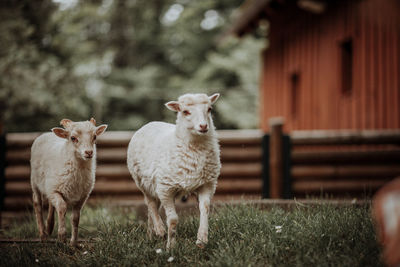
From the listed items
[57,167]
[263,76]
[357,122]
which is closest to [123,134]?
[57,167]

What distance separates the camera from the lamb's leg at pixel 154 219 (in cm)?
435

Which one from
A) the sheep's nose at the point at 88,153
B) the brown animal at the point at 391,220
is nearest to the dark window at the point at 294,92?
the sheep's nose at the point at 88,153

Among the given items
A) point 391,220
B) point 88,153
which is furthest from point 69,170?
point 391,220

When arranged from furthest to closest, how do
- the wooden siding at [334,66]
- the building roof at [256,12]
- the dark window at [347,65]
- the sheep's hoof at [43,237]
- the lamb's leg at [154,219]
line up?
the building roof at [256,12]
the dark window at [347,65]
the wooden siding at [334,66]
the sheep's hoof at [43,237]
the lamb's leg at [154,219]

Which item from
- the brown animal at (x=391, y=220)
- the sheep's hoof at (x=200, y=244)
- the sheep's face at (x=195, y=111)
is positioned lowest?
the sheep's hoof at (x=200, y=244)

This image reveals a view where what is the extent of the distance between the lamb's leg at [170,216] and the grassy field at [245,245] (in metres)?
0.08

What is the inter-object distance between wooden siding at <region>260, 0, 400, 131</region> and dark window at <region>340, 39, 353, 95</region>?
0.49ft

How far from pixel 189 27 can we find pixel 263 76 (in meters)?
14.6

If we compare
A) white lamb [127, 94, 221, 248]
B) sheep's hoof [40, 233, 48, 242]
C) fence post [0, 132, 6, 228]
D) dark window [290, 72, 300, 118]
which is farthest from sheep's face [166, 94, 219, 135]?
dark window [290, 72, 300, 118]

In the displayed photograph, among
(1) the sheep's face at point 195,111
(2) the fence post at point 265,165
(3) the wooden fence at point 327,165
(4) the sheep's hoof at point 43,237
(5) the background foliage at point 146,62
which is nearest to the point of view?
(1) the sheep's face at point 195,111

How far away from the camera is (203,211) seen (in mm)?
3986

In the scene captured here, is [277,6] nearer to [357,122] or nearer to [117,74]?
[357,122]

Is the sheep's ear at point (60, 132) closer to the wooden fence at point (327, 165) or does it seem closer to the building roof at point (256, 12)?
the wooden fence at point (327, 165)

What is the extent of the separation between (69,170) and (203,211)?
55.1 inches
